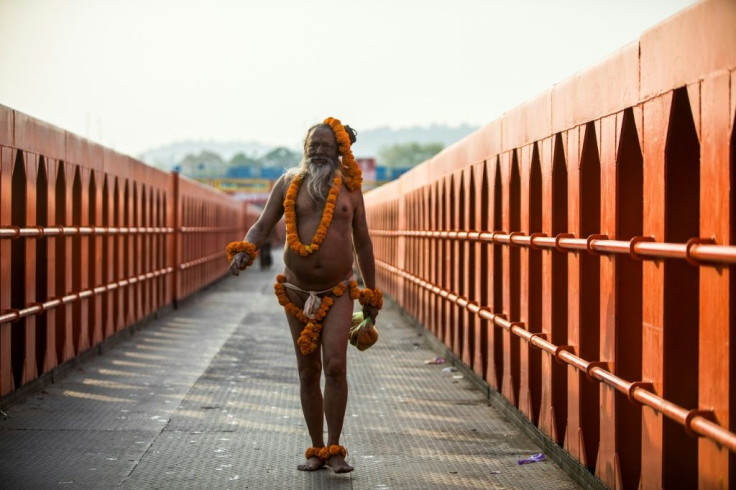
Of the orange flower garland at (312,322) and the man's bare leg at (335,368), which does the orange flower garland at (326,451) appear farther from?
the orange flower garland at (312,322)

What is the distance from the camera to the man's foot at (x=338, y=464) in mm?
6691

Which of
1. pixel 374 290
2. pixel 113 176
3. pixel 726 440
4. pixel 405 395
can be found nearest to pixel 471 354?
pixel 405 395

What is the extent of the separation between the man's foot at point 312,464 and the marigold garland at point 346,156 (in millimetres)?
1666

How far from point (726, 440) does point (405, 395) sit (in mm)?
6411

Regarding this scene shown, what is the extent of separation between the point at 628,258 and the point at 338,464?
7.21ft

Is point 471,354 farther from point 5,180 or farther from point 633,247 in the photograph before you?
point 633,247

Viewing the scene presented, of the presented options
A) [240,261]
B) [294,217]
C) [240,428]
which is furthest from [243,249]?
[240,428]

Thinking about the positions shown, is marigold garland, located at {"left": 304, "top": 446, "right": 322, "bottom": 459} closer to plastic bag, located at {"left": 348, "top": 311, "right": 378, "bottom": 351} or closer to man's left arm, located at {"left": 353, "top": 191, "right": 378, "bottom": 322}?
plastic bag, located at {"left": 348, "top": 311, "right": 378, "bottom": 351}

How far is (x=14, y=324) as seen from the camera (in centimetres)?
923

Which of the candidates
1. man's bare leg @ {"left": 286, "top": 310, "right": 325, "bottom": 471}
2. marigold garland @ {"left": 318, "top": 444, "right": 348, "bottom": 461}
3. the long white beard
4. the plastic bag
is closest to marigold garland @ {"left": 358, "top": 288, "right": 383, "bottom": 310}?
the plastic bag

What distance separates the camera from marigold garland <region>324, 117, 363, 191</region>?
702 centimetres

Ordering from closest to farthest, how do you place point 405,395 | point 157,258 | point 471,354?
point 405,395 → point 471,354 → point 157,258

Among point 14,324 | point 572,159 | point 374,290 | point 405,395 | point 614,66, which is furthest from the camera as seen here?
point 405,395

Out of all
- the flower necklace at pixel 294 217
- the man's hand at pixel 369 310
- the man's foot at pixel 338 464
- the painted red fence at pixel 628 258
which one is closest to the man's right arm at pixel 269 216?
the flower necklace at pixel 294 217
